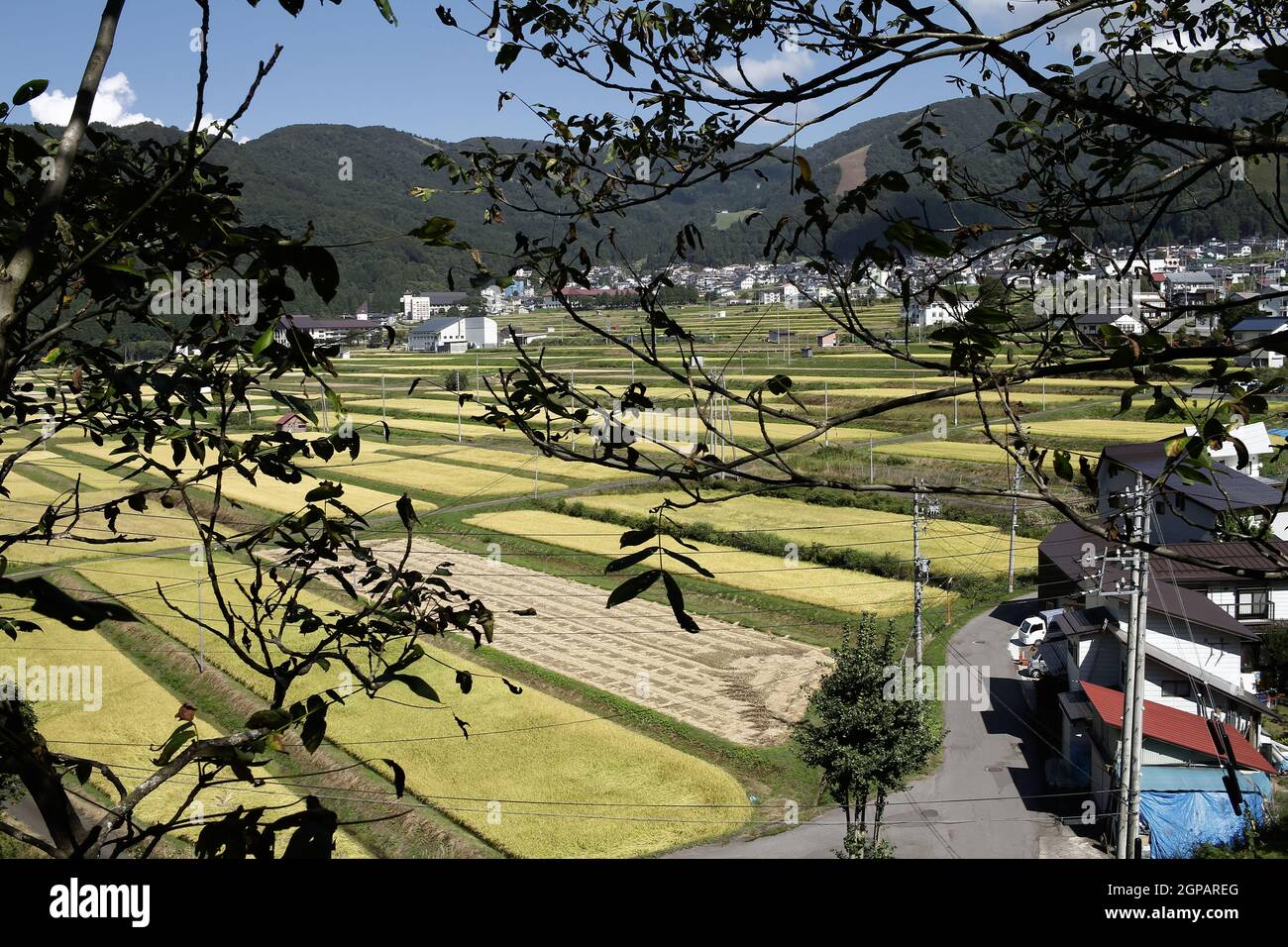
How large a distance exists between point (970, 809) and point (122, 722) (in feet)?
44.8

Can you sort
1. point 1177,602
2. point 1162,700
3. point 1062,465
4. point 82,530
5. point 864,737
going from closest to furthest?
1. point 1062,465
2. point 864,737
3. point 1162,700
4. point 1177,602
5. point 82,530

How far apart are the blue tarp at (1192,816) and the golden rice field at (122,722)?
10569 mm

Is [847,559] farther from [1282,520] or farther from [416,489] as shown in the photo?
[416,489]

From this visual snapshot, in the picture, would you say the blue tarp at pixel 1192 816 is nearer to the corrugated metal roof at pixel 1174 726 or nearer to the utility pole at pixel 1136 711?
the corrugated metal roof at pixel 1174 726

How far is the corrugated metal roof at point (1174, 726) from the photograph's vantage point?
565 inches

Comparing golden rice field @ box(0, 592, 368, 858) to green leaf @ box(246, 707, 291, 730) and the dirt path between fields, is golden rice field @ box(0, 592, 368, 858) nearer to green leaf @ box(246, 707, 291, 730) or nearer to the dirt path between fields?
the dirt path between fields

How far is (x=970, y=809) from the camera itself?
1461cm

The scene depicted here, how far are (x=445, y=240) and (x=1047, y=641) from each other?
19321 millimetres

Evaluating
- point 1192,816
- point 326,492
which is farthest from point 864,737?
point 326,492

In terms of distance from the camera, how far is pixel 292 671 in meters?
2.26

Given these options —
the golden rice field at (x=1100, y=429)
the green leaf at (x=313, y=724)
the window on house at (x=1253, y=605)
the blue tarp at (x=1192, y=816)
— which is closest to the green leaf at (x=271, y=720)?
the green leaf at (x=313, y=724)

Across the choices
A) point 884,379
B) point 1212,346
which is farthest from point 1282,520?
point 884,379

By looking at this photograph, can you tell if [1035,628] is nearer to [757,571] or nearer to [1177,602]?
[1177,602]

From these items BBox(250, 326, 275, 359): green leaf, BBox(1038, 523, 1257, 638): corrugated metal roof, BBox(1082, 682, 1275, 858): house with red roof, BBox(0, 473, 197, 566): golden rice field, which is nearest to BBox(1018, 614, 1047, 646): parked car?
BBox(1038, 523, 1257, 638): corrugated metal roof
